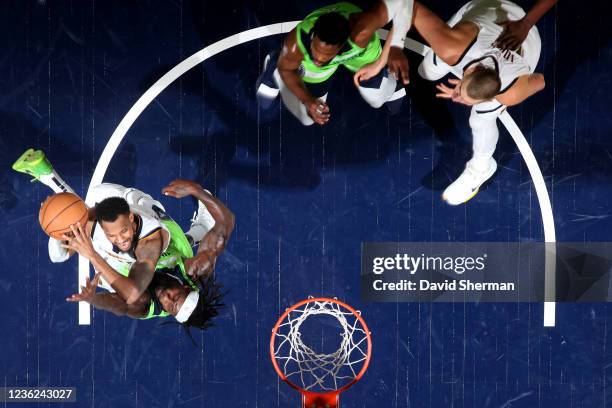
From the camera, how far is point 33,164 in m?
5.15

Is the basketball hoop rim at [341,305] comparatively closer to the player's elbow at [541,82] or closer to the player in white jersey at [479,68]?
the player in white jersey at [479,68]

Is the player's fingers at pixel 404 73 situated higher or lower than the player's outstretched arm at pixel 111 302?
higher

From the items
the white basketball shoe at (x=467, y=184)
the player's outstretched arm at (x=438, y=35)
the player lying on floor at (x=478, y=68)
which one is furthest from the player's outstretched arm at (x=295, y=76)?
the white basketball shoe at (x=467, y=184)

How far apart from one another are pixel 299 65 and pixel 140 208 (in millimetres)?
1592

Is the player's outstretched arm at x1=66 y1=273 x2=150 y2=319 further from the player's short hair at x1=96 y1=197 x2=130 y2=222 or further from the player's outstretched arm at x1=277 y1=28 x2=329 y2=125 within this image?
the player's outstretched arm at x1=277 y1=28 x2=329 y2=125

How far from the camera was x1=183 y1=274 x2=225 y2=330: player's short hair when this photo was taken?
517cm

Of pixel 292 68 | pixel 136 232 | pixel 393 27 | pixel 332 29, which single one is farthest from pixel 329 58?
pixel 136 232

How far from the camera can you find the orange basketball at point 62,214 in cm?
461

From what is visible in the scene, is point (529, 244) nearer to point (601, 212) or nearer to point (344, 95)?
point (601, 212)

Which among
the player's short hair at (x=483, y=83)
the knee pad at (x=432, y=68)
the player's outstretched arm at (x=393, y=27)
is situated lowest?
the player's short hair at (x=483, y=83)

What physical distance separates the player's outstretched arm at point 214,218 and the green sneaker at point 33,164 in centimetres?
94

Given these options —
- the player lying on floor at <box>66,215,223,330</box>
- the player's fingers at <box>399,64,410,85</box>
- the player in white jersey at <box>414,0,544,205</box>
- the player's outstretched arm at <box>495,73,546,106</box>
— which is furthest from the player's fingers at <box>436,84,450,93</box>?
the player lying on floor at <box>66,215,223,330</box>

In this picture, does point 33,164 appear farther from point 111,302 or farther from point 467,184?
point 467,184

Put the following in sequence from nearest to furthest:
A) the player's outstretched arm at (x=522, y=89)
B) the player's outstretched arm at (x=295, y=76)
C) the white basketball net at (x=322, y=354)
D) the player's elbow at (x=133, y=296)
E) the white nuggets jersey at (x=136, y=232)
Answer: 1. the white nuggets jersey at (x=136, y=232)
2. the player's elbow at (x=133, y=296)
3. the player's outstretched arm at (x=295, y=76)
4. the player's outstretched arm at (x=522, y=89)
5. the white basketball net at (x=322, y=354)
